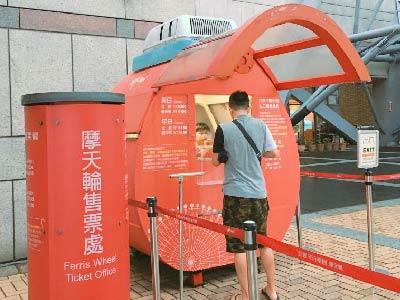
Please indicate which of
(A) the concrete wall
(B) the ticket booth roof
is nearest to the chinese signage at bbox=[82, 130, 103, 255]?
(B) the ticket booth roof

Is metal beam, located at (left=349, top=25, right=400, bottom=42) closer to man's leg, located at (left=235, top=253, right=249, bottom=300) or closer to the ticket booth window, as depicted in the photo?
the ticket booth window

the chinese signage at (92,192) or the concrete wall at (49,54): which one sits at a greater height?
the concrete wall at (49,54)

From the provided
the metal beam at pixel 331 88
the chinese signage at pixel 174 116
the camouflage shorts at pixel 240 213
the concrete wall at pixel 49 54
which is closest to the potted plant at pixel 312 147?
the metal beam at pixel 331 88

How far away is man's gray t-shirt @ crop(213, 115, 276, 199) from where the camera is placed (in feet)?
13.1

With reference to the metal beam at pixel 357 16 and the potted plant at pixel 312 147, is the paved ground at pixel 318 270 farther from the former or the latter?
the potted plant at pixel 312 147

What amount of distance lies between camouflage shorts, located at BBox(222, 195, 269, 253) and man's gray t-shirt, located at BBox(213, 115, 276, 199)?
5 cm

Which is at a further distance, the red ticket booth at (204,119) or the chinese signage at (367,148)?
the chinese signage at (367,148)

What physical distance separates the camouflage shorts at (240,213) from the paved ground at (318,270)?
77 cm

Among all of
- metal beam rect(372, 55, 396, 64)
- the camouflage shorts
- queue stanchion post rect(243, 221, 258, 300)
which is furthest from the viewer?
metal beam rect(372, 55, 396, 64)

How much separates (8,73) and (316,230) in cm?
485

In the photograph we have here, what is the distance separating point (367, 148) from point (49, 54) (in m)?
3.95

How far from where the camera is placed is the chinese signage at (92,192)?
9.68 feet

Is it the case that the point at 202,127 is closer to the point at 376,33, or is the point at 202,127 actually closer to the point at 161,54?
the point at 161,54

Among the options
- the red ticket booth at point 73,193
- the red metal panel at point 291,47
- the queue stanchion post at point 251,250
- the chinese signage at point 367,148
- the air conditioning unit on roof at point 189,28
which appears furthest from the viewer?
the air conditioning unit on roof at point 189,28
